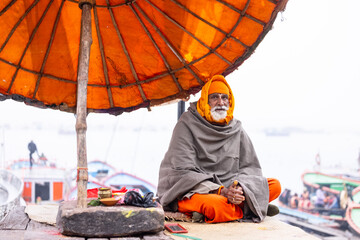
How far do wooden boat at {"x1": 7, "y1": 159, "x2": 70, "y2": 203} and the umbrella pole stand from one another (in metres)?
11.3

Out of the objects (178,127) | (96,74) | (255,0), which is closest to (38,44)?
(96,74)

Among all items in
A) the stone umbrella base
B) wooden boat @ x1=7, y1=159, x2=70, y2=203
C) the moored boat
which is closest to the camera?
the stone umbrella base

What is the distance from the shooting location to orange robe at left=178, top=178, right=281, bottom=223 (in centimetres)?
289

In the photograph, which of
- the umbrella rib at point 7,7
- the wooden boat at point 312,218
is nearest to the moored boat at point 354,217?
the wooden boat at point 312,218

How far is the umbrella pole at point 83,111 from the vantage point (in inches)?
93.0

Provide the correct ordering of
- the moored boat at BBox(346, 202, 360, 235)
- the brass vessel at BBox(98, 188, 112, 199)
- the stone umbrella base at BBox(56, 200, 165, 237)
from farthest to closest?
1. the moored boat at BBox(346, 202, 360, 235)
2. the brass vessel at BBox(98, 188, 112, 199)
3. the stone umbrella base at BBox(56, 200, 165, 237)

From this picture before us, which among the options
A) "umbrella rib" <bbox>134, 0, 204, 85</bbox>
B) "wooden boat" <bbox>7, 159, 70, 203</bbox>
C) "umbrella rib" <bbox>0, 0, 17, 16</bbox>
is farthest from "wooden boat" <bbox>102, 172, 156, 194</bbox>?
"umbrella rib" <bbox>0, 0, 17, 16</bbox>

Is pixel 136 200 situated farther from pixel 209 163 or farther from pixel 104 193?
pixel 209 163

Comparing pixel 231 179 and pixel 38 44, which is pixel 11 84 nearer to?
pixel 38 44

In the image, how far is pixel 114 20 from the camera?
3387mm

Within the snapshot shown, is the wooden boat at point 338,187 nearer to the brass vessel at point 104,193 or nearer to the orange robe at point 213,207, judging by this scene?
the orange robe at point 213,207

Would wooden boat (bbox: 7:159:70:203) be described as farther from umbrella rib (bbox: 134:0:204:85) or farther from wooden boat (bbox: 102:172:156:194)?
umbrella rib (bbox: 134:0:204:85)

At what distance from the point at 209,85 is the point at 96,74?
1.31m

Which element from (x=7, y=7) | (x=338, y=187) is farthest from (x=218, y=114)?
(x=338, y=187)
